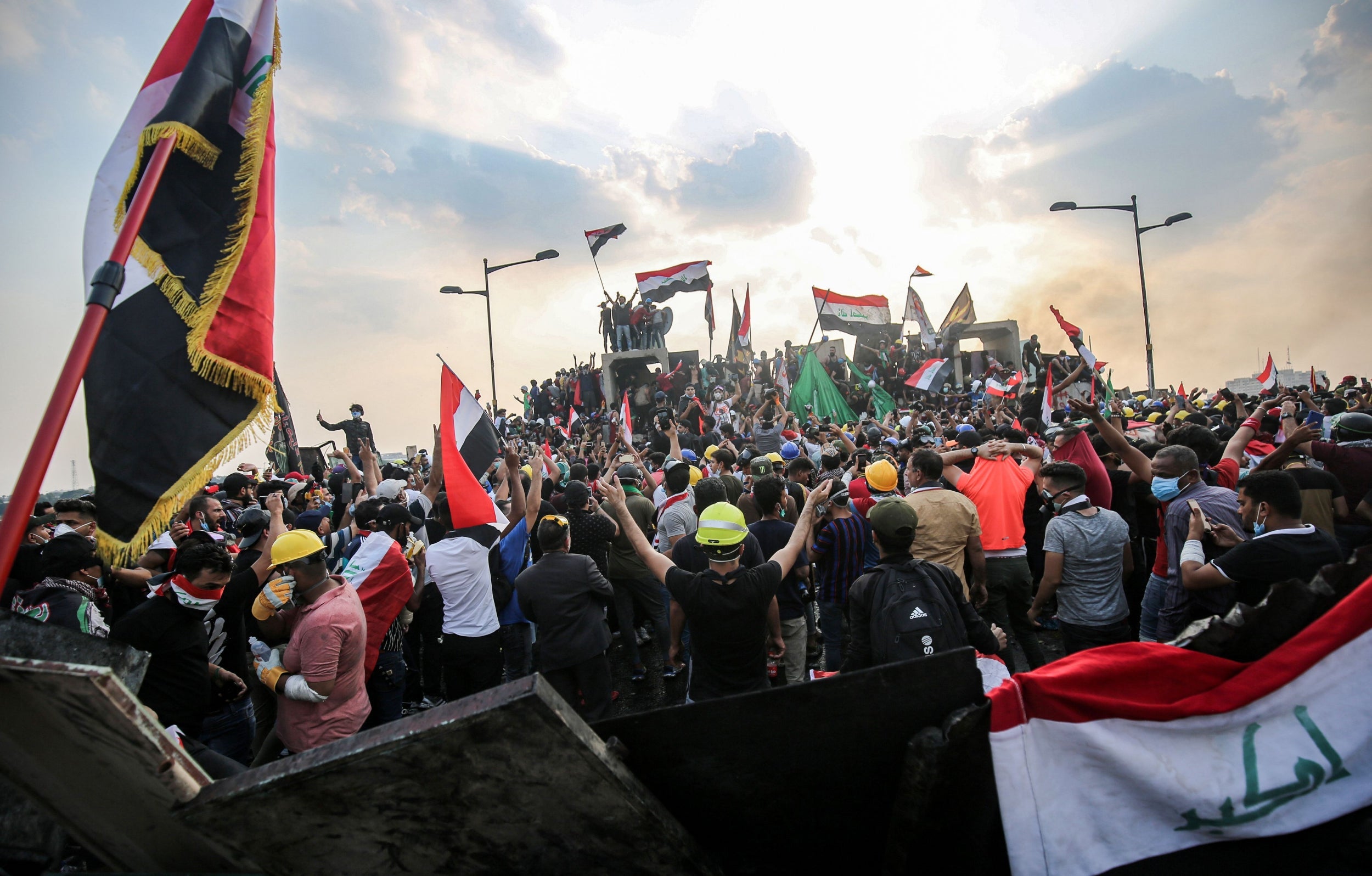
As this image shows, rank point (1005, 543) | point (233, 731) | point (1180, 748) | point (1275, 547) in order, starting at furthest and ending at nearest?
point (1005, 543), point (233, 731), point (1275, 547), point (1180, 748)

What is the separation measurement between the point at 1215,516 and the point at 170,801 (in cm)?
544

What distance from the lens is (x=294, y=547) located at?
3719mm

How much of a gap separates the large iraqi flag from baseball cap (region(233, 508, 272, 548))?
2285 millimetres

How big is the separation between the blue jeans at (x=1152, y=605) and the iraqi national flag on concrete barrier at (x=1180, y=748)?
11.5 ft

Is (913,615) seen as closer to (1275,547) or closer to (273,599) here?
(1275,547)

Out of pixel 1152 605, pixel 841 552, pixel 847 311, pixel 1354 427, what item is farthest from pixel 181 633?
pixel 847 311

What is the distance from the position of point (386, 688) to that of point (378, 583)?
91cm

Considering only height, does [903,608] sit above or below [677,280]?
below

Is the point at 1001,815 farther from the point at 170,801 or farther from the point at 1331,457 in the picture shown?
the point at 1331,457

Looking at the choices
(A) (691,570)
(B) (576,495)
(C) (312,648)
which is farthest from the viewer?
(B) (576,495)

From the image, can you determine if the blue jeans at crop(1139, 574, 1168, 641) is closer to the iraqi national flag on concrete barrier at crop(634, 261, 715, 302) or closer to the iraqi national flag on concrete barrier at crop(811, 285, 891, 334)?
the iraqi national flag on concrete barrier at crop(811, 285, 891, 334)

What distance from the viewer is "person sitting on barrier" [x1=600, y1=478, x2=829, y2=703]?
393cm

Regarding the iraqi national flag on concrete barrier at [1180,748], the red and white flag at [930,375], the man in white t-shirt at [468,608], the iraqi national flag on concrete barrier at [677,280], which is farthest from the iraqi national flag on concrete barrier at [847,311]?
the iraqi national flag on concrete barrier at [1180,748]

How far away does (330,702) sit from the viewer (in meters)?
3.87
